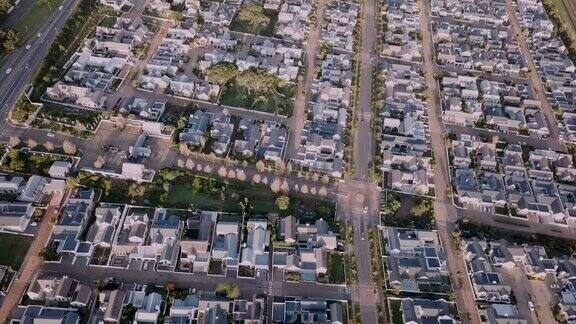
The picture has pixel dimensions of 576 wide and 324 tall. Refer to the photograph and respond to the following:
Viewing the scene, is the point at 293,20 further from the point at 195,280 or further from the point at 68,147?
the point at 195,280

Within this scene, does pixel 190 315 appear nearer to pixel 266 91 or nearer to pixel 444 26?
pixel 266 91

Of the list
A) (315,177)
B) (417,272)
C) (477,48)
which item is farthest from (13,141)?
(477,48)

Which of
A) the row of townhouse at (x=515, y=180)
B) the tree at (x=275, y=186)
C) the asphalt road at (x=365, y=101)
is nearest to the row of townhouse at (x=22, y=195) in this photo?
the tree at (x=275, y=186)

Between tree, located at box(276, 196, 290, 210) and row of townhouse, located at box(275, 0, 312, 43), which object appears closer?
tree, located at box(276, 196, 290, 210)

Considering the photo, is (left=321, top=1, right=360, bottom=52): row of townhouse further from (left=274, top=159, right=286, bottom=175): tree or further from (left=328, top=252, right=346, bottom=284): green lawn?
(left=328, top=252, right=346, bottom=284): green lawn

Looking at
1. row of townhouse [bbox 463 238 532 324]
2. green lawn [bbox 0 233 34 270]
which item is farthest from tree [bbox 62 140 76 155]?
row of townhouse [bbox 463 238 532 324]

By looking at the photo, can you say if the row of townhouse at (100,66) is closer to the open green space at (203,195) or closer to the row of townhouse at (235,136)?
the row of townhouse at (235,136)

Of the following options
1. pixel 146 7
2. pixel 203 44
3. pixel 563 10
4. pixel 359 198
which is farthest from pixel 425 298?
pixel 563 10
